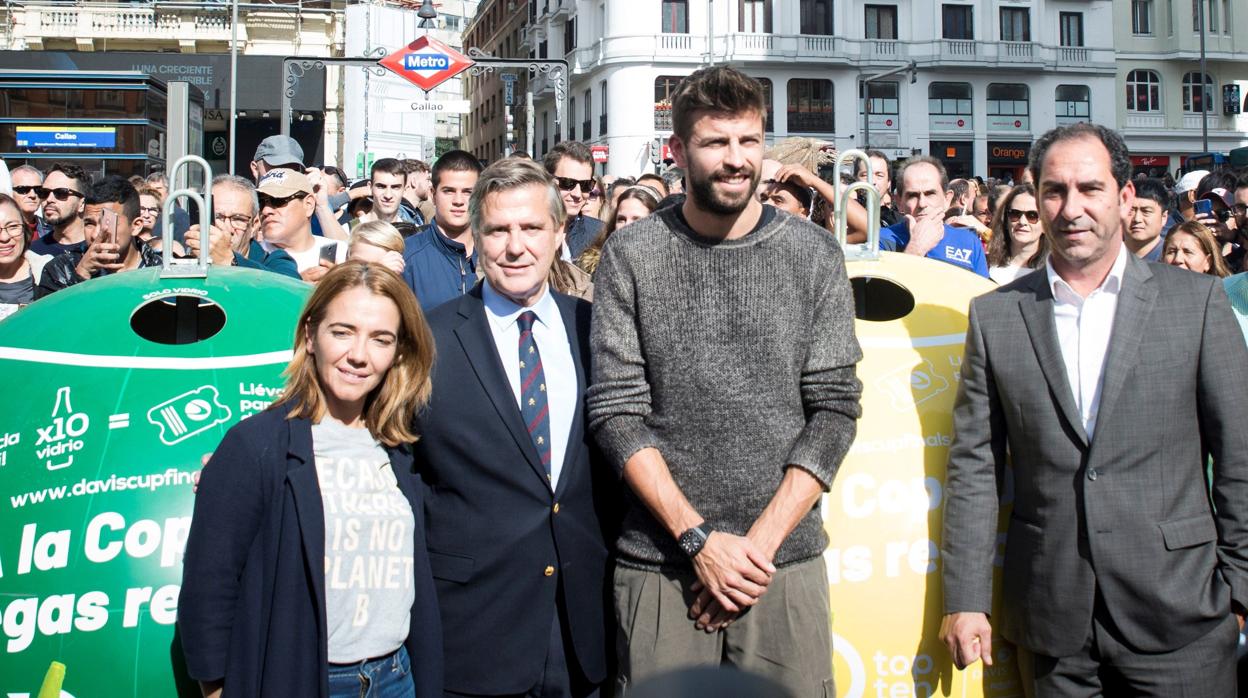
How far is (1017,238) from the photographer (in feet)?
20.6

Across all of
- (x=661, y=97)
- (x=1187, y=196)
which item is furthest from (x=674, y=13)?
(x=1187, y=196)

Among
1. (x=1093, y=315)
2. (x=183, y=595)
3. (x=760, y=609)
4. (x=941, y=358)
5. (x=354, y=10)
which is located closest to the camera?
(x=183, y=595)

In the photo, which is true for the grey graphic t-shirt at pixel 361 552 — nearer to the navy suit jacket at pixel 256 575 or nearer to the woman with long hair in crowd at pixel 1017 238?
the navy suit jacket at pixel 256 575

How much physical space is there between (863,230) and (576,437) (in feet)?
9.70

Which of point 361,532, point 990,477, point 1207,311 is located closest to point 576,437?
point 361,532

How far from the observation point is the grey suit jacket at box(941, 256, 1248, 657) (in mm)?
3244

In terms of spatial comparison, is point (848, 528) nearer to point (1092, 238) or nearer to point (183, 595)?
point (1092, 238)

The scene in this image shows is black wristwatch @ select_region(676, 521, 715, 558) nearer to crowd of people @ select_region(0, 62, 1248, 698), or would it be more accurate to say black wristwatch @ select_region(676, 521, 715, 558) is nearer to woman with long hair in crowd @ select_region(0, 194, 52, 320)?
crowd of people @ select_region(0, 62, 1248, 698)

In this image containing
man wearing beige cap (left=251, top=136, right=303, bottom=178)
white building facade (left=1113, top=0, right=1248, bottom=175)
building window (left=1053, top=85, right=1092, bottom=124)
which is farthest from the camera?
white building facade (left=1113, top=0, right=1248, bottom=175)

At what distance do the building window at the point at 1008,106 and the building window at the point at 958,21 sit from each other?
2.42m

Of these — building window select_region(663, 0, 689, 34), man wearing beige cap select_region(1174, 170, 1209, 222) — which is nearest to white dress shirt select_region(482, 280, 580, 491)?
man wearing beige cap select_region(1174, 170, 1209, 222)

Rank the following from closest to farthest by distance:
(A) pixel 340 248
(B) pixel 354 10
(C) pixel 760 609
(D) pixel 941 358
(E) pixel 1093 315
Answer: (C) pixel 760 609, (E) pixel 1093 315, (D) pixel 941 358, (A) pixel 340 248, (B) pixel 354 10

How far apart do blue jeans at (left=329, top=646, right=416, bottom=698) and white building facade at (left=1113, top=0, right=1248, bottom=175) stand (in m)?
51.0

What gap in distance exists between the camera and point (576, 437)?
132 inches
